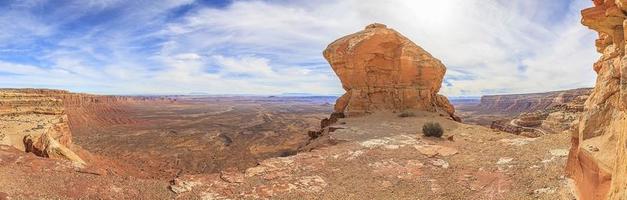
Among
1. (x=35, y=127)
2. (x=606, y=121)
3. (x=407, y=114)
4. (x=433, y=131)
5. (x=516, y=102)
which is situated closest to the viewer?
(x=606, y=121)

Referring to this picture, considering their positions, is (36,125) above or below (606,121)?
below

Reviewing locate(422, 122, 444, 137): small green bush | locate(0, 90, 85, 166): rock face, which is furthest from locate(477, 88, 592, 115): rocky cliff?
locate(0, 90, 85, 166): rock face

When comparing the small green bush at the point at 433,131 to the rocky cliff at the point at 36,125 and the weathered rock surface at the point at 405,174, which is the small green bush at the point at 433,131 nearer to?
the weathered rock surface at the point at 405,174

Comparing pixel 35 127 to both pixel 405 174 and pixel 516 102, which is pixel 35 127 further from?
pixel 516 102

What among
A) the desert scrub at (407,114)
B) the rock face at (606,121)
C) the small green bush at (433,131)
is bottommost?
the small green bush at (433,131)

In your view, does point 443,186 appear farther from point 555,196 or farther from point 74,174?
point 74,174

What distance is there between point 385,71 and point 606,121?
63.5ft

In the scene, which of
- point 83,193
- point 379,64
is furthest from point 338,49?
point 83,193

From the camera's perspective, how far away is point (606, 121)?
562 cm

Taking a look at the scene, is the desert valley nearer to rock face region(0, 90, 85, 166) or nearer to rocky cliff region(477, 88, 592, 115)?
rock face region(0, 90, 85, 166)

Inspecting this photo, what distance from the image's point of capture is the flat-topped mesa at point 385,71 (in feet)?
79.0

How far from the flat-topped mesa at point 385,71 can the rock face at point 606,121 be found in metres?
17.8

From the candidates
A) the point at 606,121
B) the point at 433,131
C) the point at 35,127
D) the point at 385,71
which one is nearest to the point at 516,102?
the point at 385,71

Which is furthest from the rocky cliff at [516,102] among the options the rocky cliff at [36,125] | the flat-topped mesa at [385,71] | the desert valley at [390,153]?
the rocky cliff at [36,125]
